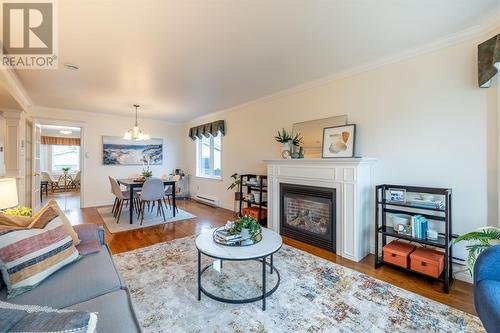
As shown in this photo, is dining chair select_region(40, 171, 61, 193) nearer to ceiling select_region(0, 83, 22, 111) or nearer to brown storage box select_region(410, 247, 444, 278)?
ceiling select_region(0, 83, 22, 111)

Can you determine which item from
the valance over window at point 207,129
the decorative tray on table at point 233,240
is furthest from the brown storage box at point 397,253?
the valance over window at point 207,129

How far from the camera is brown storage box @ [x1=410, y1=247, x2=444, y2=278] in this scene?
213 centimetres

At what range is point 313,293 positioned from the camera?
2.00 meters

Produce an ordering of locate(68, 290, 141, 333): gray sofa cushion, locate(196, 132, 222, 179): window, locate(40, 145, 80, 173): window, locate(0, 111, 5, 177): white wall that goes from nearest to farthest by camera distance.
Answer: locate(68, 290, 141, 333): gray sofa cushion < locate(0, 111, 5, 177): white wall < locate(196, 132, 222, 179): window < locate(40, 145, 80, 173): window

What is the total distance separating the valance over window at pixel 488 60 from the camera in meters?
1.87

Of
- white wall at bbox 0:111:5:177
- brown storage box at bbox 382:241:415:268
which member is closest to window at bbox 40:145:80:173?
white wall at bbox 0:111:5:177

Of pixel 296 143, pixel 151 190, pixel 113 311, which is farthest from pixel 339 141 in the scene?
pixel 151 190

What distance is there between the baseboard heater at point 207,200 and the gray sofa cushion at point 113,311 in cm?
430

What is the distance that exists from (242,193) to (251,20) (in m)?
3.16

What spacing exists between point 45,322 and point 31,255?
1.07 metres

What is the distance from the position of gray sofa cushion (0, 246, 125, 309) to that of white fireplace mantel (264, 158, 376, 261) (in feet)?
7.86

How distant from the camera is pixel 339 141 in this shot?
313 cm

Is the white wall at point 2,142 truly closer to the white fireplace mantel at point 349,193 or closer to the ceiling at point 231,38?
the ceiling at point 231,38

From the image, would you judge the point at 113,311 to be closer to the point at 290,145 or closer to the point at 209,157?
the point at 290,145
